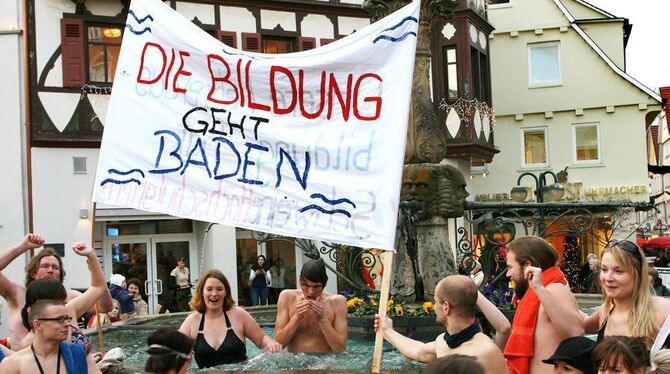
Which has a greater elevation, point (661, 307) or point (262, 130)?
point (262, 130)

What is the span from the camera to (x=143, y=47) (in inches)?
280

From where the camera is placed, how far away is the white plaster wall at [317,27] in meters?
26.0

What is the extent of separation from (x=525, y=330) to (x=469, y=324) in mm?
616

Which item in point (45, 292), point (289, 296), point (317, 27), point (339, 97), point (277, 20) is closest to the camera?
point (45, 292)

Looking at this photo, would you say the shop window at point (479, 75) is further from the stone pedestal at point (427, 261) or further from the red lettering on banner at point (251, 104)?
the red lettering on banner at point (251, 104)

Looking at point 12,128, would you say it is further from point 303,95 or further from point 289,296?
point 303,95

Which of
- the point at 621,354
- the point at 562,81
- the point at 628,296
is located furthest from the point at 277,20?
the point at 621,354

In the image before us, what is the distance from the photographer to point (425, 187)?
9391mm

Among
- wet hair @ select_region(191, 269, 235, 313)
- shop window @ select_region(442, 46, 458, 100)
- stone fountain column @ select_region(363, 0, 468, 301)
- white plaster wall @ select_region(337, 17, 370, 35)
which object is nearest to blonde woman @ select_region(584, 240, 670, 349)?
wet hair @ select_region(191, 269, 235, 313)

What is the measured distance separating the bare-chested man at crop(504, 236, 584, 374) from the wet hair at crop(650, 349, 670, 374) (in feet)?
4.00

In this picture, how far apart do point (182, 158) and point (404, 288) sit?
3641mm

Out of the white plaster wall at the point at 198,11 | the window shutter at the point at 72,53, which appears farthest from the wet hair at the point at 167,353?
the white plaster wall at the point at 198,11

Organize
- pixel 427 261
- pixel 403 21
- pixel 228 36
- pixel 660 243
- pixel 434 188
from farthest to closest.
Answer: pixel 660 243 → pixel 228 36 → pixel 427 261 → pixel 434 188 → pixel 403 21

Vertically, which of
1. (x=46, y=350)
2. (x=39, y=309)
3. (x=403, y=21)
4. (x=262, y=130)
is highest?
(x=403, y=21)
